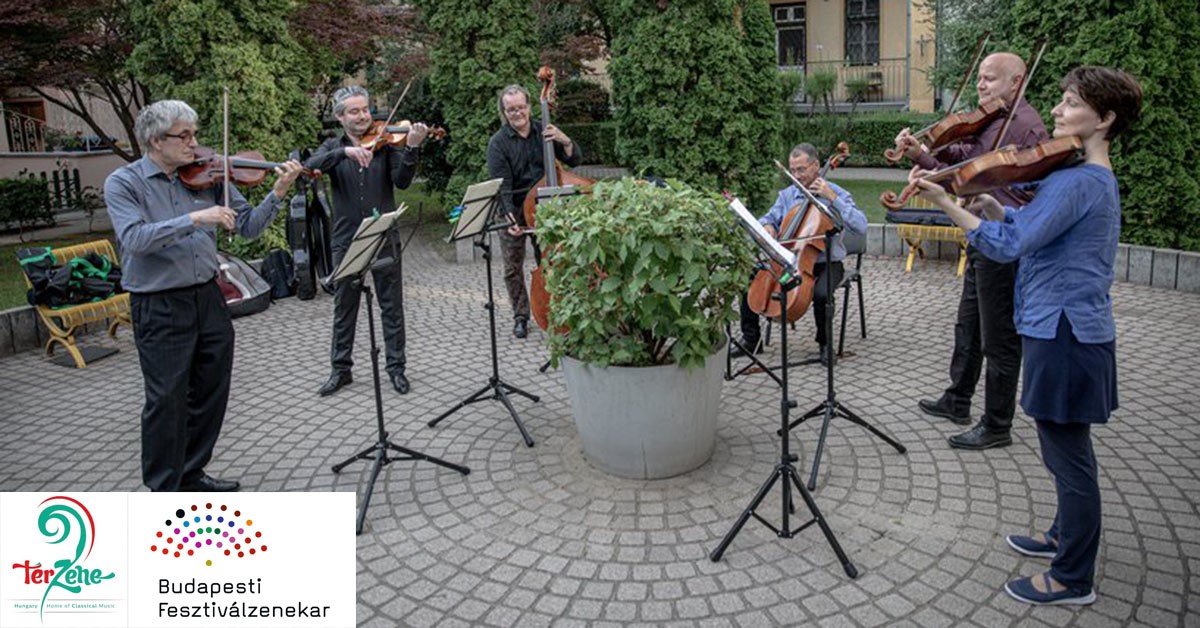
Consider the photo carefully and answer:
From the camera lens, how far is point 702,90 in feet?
33.4

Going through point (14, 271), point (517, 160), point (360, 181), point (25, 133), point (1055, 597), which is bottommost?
point (1055, 597)

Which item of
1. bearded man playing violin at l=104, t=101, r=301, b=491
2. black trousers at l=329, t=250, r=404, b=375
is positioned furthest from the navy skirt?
black trousers at l=329, t=250, r=404, b=375

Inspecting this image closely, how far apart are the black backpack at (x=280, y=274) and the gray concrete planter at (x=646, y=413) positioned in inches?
204

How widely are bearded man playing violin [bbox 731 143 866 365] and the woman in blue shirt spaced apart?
1.88 metres

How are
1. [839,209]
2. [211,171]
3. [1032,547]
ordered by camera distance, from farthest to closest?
[839,209], [211,171], [1032,547]

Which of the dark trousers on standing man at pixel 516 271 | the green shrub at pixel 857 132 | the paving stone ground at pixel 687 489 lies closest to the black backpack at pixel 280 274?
the paving stone ground at pixel 687 489

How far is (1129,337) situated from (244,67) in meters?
8.56

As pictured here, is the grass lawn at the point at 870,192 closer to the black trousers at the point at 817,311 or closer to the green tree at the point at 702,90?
the green tree at the point at 702,90

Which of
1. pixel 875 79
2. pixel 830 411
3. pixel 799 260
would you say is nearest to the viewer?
pixel 830 411

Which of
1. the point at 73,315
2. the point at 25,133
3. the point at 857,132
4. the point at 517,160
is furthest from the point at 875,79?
the point at 73,315

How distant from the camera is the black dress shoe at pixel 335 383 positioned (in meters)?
6.02

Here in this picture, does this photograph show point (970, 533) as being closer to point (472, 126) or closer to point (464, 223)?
point (464, 223)

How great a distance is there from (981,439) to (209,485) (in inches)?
156

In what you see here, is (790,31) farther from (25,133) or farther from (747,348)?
(747,348)
